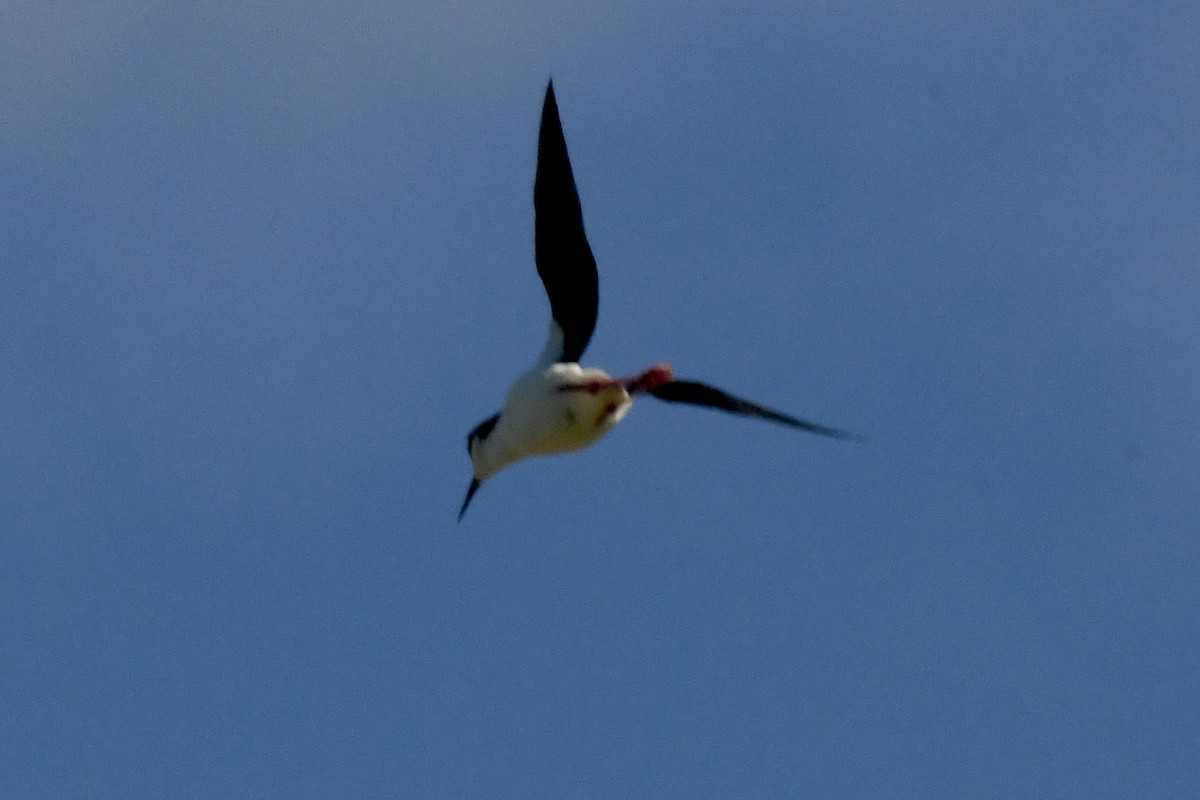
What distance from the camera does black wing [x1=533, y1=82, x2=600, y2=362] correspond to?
12914 millimetres

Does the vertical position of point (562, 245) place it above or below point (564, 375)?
above

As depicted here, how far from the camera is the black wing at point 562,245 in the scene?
508 inches

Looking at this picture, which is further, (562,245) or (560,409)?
(562,245)

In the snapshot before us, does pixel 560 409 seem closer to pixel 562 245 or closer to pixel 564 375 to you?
pixel 564 375

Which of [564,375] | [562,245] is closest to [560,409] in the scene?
[564,375]

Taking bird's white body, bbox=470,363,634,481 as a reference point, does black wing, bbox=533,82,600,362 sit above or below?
above

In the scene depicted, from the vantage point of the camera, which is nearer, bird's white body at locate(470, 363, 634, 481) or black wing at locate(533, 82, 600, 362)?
bird's white body at locate(470, 363, 634, 481)

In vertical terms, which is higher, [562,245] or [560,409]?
[562,245]

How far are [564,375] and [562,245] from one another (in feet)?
2.43

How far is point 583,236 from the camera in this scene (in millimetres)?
13055

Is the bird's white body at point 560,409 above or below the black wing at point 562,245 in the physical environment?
below

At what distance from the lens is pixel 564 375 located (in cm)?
1291

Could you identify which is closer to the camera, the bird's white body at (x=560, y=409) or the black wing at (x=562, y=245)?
the bird's white body at (x=560, y=409)

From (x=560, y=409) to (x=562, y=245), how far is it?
3.15 feet
